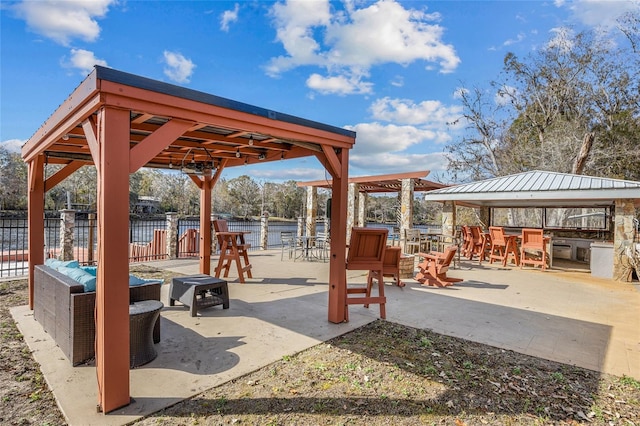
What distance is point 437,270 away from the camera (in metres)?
6.64

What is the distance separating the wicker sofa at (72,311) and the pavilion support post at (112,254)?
0.74 metres

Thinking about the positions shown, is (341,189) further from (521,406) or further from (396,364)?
(521,406)

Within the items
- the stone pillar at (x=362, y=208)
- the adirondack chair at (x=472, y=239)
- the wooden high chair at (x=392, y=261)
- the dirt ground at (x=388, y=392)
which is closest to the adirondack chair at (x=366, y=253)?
the wooden high chair at (x=392, y=261)

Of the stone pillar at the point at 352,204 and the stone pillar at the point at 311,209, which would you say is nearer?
the stone pillar at the point at 352,204

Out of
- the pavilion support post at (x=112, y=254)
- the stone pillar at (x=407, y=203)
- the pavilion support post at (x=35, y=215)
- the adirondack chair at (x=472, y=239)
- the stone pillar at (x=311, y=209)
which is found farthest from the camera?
the stone pillar at (x=311, y=209)

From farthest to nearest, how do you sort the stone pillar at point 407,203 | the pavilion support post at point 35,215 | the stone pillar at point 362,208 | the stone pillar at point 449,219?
the stone pillar at point 362,208
the stone pillar at point 407,203
the stone pillar at point 449,219
the pavilion support post at point 35,215

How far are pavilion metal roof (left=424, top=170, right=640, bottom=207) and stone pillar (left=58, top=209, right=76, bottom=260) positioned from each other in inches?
367

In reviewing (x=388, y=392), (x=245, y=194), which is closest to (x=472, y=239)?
(x=388, y=392)

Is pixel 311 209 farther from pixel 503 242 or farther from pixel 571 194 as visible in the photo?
pixel 571 194

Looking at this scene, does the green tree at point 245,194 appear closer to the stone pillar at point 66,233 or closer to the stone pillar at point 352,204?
the stone pillar at point 352,204

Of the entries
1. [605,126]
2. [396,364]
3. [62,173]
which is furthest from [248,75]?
[605,126]

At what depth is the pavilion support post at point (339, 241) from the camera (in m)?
4.02

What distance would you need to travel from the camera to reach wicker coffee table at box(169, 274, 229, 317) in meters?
4.36

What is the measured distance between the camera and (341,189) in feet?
13.3
